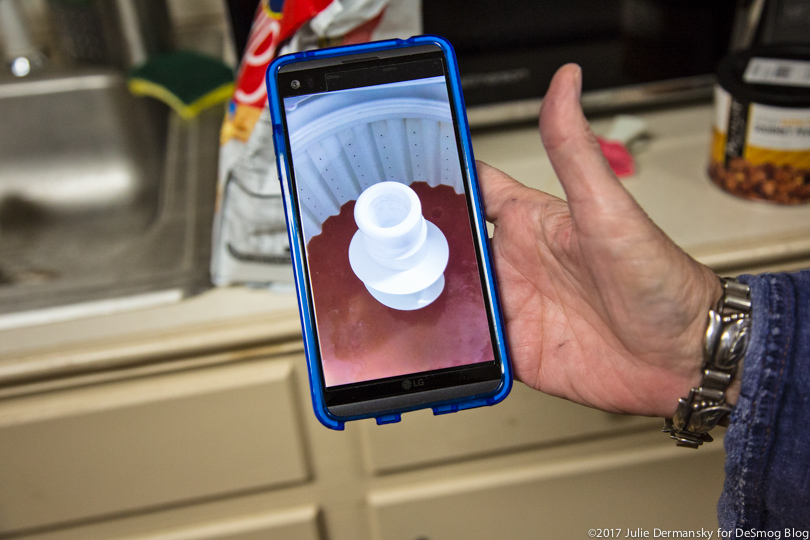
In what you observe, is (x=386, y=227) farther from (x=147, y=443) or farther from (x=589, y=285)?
(x=147, y=443)

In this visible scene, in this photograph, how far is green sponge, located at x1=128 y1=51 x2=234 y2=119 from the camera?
0.74 metres

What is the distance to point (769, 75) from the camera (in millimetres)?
561

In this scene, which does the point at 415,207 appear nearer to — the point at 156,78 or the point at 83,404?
the point at 83,404

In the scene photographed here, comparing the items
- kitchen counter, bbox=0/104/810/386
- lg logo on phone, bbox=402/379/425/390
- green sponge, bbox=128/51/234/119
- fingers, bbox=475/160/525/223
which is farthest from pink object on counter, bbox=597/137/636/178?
green sponge, bbox=128/51/234/119

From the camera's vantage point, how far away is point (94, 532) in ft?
1.98

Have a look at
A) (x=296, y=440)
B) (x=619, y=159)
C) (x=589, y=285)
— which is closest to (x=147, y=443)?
(x=296, y=440)

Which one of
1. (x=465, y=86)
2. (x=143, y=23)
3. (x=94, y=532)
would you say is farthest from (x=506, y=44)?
(x=94, y=532)

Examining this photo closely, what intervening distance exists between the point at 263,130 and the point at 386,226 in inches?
6.4

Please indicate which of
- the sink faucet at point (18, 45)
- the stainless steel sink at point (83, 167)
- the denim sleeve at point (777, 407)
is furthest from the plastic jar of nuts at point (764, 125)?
the sink faucet at point (18, 45)

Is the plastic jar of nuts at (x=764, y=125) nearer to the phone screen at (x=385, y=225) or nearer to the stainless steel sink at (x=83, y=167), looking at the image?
the phone screen at (x=385, y=225)

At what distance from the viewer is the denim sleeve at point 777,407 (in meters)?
0.38

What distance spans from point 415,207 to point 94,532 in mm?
481

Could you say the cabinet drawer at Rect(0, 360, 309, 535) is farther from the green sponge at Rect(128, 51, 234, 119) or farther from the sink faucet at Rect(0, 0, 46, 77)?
the sink faucet at Rect(0, 0, 46, 77)

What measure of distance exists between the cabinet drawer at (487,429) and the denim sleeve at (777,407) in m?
0.21
